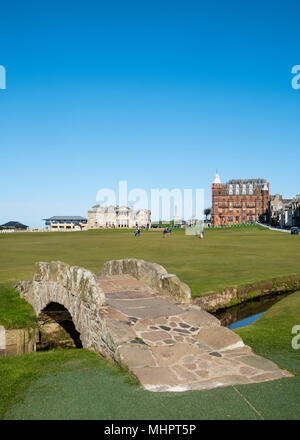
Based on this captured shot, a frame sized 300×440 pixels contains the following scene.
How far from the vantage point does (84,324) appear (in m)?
11.2

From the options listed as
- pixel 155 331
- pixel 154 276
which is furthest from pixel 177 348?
pixel 154 276

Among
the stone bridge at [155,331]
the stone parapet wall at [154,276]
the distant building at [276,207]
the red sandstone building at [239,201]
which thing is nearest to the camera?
the stone bridge at [155,331]

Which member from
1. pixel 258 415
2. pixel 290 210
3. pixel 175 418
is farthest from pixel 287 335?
pixel 290 210

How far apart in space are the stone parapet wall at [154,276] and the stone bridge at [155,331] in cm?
3

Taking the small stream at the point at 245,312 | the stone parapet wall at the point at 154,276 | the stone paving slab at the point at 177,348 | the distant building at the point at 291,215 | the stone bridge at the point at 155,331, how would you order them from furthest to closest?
the distant building at the point at 291,215, the small stream at the point at 245,312, the stone parapet wall at the point at 154,276, the stone bridge at the point at 155,331, the stone paving slab at the point at 177,348

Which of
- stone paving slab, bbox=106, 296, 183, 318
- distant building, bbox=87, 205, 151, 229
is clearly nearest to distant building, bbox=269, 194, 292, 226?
distant building, bbox=87, 205, 151, 229

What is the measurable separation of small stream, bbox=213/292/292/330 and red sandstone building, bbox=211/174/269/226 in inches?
5765

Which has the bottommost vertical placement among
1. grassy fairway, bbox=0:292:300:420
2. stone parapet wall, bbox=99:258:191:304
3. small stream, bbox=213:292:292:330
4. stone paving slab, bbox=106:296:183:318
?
small stream, bbox=213:292:292:330

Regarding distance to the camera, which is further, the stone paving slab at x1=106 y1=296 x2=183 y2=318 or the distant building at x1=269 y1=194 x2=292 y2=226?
the distant building at x1=269 y1=194 x2=292 y2=226

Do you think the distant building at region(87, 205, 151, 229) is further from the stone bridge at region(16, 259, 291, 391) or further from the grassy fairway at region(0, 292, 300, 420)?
the grassy fairway at region(0, 292, 300, 420)

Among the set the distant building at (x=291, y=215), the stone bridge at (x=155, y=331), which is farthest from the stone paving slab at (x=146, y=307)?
the distant building at (x=291, y=215)

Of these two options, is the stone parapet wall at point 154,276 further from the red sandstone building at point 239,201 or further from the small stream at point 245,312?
the red sandstone building at point 239,201

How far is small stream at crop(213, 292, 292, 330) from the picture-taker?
56.1 ft

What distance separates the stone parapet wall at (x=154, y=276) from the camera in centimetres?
1212
